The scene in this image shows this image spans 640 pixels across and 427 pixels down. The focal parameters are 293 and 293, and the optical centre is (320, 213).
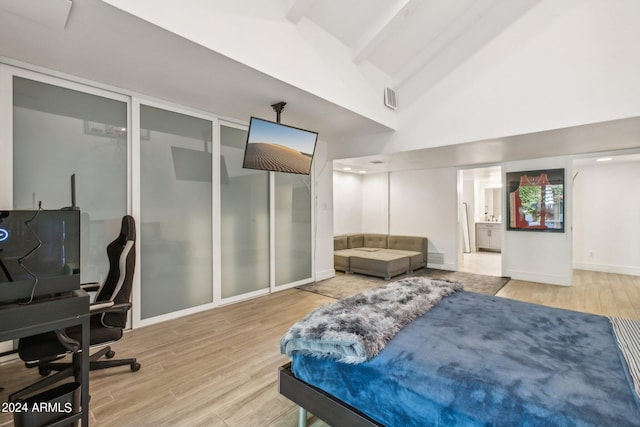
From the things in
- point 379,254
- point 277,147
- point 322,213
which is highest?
point 277,147

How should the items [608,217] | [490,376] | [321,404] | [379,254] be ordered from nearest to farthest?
[490,376], [321,404], [608,217], [379,254]

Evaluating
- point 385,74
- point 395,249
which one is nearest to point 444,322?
point 385,74

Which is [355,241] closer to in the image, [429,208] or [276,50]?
[429,208]

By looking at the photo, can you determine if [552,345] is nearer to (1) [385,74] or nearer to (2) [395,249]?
(1) [385,74]

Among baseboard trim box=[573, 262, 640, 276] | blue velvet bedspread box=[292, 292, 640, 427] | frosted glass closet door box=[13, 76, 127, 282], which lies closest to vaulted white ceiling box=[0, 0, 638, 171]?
frosted glass closet door box=[13, 76, 127, 282]

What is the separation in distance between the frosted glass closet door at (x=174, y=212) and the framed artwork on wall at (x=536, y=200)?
5.66 meters

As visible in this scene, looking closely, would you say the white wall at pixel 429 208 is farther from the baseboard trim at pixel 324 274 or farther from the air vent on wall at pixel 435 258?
the baseboard trim at pixel 324 274

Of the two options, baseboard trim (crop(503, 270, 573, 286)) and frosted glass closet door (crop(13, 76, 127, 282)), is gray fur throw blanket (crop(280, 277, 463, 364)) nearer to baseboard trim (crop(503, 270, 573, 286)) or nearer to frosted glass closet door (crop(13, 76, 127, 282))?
frosted glass closet door (crop(13, 76, 127, 282))

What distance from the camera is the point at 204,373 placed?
2451 mm

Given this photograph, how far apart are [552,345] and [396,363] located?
0.92 meters

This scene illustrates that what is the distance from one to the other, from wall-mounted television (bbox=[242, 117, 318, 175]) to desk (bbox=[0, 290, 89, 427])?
202 centimetres

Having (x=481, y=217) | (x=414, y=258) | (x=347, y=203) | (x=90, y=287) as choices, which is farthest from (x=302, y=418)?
(x=481, y=217)

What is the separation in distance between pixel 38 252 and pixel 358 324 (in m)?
2.10

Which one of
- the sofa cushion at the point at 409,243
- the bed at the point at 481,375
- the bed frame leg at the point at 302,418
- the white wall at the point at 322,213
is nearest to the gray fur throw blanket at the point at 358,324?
the bed at the point at 481,375
